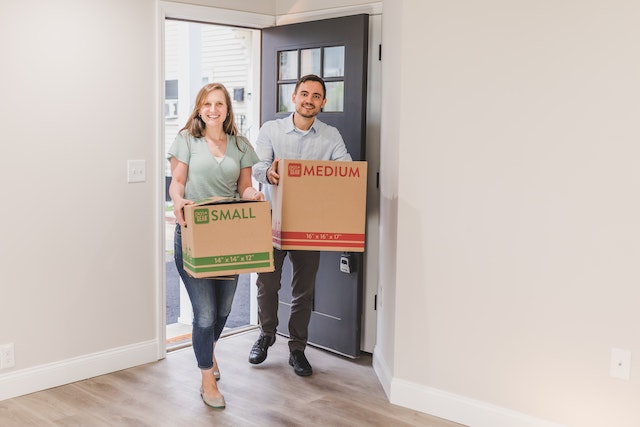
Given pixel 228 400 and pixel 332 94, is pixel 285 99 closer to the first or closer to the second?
pixel 332 94

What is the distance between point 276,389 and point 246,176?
105cm

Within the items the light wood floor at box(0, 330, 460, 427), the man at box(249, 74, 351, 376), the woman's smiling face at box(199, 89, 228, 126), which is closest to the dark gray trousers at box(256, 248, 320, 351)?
the man at box(249, 74, 351, 376)

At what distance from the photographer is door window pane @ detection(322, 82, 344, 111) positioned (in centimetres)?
401

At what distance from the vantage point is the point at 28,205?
3.39 meters

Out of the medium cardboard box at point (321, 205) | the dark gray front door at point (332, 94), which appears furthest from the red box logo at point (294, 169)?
the dark gray front door at point (332, 94)

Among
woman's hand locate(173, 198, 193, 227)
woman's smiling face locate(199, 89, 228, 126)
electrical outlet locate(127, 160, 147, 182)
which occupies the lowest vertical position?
woman's hand locate(173, 198, 193, 227)

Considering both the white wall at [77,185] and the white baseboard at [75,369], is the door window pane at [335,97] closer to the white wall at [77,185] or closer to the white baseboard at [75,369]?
the white wall at [77,185]

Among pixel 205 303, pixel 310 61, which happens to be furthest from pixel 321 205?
pixel 310 61

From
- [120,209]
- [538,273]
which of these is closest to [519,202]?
[538,273]

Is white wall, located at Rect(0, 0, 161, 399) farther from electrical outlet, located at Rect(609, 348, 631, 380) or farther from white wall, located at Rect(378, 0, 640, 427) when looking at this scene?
electrical outlet, located at Rect(609, 348, 631, 380)

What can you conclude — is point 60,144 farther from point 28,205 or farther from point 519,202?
point 519,202

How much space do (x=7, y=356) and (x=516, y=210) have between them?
239 centimetres

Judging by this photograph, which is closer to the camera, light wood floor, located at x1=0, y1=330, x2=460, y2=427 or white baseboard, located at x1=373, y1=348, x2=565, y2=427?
white baseboard, located at x1=373, y1=348, x2=565, y2=427

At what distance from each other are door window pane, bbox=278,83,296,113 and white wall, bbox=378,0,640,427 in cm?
98
